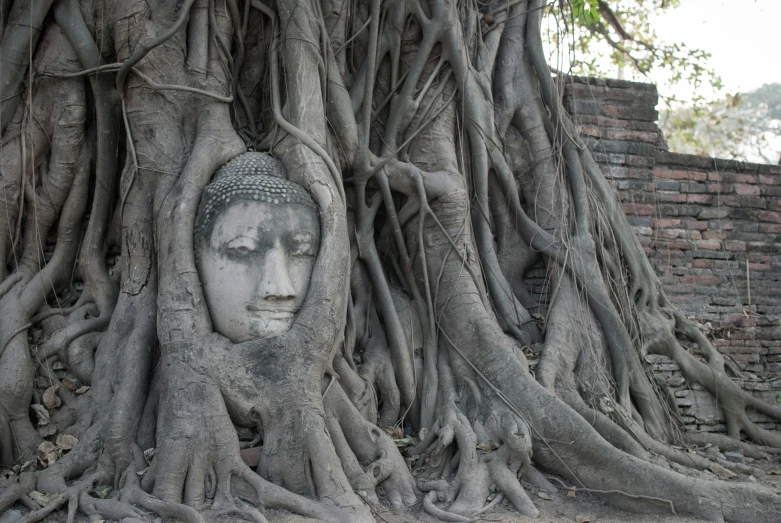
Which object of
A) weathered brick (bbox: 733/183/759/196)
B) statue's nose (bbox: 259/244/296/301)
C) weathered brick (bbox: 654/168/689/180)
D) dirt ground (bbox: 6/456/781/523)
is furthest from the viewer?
weathered brick (bbox: 733/183/759/196)

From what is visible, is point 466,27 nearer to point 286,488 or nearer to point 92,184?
point 92,184

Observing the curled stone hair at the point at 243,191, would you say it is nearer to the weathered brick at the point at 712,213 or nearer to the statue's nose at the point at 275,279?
the statue's nose at the point at 275,279

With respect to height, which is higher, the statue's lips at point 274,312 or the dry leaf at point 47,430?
the statue's lips at point 274,312

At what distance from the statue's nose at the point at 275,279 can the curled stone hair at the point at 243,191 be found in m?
0.25

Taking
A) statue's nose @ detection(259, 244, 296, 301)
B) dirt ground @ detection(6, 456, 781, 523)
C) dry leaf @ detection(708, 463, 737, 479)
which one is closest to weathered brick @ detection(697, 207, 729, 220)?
dry leaf @ detection(708, 463, 737, 479)

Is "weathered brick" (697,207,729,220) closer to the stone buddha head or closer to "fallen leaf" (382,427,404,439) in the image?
"fallen leaf" (382,427,404,439)

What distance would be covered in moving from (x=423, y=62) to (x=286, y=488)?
99.4 inches

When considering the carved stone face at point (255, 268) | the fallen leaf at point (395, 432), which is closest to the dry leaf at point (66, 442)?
the carved stone face at point (255, 268)

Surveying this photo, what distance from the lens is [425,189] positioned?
4.39 metres

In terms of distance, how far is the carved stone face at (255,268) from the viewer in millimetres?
3549

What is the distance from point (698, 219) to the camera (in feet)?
19.7

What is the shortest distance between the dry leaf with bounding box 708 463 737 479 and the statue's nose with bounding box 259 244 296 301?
228 centimetres

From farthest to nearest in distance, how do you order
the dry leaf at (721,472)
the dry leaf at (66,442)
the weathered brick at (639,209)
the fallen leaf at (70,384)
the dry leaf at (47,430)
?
1. the weathered brick at (639,209)
2. the dry leaf at (721,472)
3. the fallen leaf at (70,384)
4. the dry leaf at (47,430)
5. the dry leaf at (66,442)

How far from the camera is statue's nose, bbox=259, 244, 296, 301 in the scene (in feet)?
11.6
